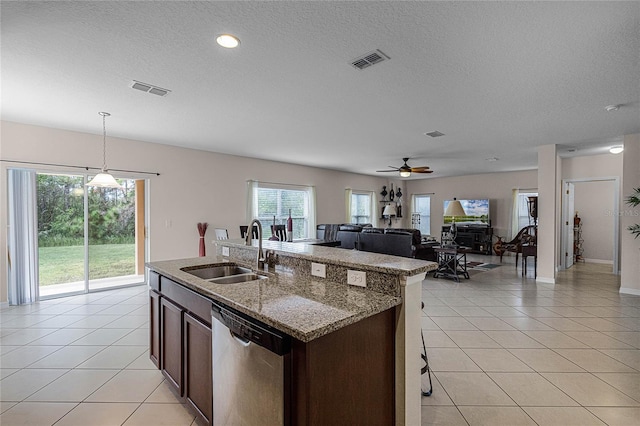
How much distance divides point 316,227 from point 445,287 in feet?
12.4

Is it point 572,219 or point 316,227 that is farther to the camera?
point 316,227

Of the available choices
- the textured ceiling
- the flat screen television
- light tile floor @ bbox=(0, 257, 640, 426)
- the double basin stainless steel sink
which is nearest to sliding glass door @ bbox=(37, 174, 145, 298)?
light tile floor @ bbox=(0, 257, 640, 426)

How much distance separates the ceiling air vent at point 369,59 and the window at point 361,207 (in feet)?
23.3

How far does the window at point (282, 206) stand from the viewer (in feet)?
22.8

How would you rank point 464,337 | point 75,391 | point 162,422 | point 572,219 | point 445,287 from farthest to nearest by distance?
point 572,219
point 445,287
point 464,337
point 75,391
point 162,422

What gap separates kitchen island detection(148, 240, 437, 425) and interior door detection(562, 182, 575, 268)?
698 centimetres

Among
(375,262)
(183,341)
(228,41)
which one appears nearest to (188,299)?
(183,341)

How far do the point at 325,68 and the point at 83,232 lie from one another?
4.59m

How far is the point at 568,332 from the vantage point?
10.5ft

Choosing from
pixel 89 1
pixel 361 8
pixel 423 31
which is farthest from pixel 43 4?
pixel 423 31

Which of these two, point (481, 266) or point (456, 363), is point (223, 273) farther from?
point (481, 266)

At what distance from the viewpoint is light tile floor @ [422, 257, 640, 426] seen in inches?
77.8

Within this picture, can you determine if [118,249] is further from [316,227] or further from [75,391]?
[316,227]

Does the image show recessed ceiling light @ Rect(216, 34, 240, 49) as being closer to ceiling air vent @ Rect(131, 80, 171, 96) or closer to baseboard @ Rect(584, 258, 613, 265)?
ceiling air vent @ Rect(131, 80, 171, 96)
